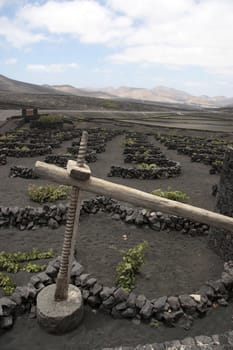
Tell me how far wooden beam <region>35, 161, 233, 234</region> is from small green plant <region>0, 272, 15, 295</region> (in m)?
3.82

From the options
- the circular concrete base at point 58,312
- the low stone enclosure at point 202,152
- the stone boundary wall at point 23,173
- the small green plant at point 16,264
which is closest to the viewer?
the circular concrete base at point 58,312

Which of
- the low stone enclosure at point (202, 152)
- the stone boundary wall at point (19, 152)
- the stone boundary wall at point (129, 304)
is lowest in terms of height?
the stone boundary wall at point (129, 304)

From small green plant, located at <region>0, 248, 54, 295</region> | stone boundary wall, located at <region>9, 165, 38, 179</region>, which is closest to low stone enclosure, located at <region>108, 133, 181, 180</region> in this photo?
stone boundary wall, located at <region>9, 165, 38, 179</region>

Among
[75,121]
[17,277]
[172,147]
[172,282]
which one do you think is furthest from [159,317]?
[75,121]

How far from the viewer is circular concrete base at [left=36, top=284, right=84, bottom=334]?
23.4 ft

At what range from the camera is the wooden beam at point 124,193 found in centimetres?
633

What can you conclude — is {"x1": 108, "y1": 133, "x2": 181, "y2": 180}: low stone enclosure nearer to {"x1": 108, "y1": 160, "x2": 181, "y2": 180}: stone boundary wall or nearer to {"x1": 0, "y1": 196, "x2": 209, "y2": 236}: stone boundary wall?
{"x1": 108, "y1": 160, "x2": 181, "y2": 180}: stone boundary wall

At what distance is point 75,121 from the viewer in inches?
2019

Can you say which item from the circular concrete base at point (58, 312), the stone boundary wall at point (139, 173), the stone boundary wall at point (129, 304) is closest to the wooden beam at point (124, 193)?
the stone boundary wall at point (129, 304)

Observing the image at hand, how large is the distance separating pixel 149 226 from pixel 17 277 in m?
5.71

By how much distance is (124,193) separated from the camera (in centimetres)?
632

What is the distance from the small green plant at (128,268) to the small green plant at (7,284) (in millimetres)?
2884

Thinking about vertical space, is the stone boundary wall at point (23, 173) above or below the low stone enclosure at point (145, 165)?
below

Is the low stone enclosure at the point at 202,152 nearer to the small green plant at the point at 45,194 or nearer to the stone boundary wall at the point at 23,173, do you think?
the small green plant at the point at 45,194
